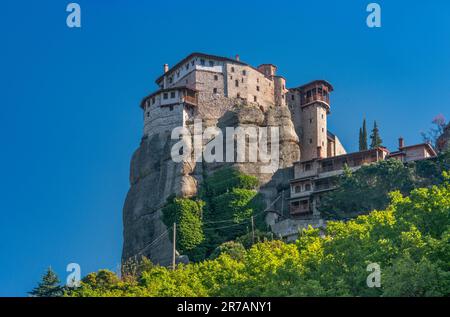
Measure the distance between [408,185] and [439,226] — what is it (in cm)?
3545

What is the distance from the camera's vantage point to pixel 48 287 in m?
77.9

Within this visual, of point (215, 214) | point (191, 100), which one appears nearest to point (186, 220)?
point (215, 214)

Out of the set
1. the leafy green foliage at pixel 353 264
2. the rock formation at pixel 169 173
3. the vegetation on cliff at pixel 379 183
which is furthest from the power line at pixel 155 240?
the leafy green foliage at pixel 353 264

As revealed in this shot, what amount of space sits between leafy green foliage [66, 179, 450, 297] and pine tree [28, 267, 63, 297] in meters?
22.4

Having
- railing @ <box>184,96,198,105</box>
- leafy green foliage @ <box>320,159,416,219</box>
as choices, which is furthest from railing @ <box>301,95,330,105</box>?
leafy green foliage @ <box>320,159,416,219</box>

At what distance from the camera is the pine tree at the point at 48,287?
76.2 meters

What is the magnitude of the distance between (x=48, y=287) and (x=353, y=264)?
40.2 meters

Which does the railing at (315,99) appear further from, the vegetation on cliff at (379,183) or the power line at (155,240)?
the power line at (155,240)

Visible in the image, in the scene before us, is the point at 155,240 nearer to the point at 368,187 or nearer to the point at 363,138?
the point at 368,187

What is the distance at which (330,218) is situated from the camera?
266 feet

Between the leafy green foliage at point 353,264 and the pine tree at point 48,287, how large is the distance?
22.4 m
